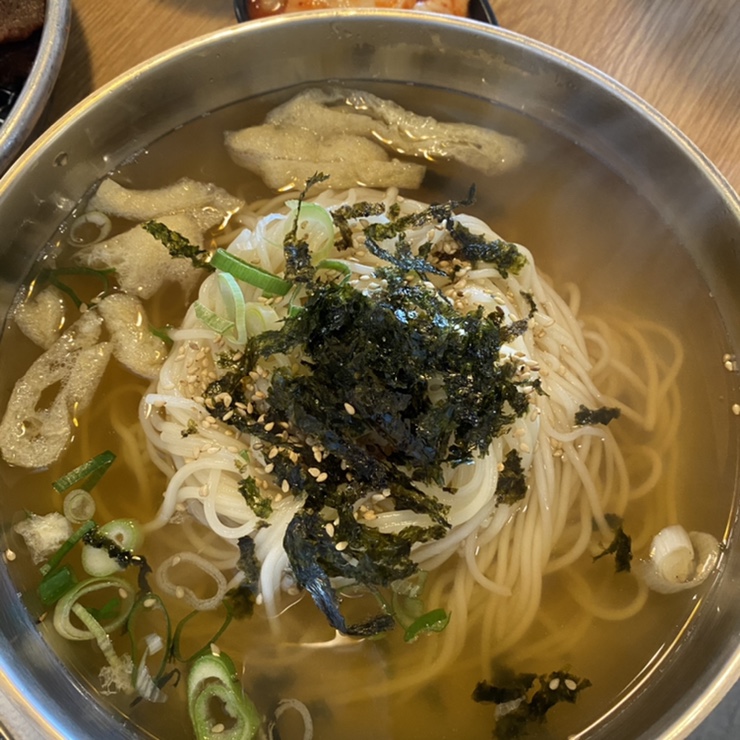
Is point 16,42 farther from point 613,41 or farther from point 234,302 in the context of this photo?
point 613,41

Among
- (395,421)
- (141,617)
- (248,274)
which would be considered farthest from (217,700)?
(248,274)

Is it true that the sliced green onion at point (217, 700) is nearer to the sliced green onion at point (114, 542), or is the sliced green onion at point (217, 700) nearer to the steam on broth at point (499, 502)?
Result: the steam on broth at point (499, 502)

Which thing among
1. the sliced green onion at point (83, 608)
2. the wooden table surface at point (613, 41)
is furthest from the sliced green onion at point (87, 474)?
the wooden table surface at point (613, 41)

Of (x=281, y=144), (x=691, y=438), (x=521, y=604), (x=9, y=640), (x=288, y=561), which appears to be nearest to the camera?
(x=9, y=640)

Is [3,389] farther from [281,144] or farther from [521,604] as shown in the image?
[521,604]

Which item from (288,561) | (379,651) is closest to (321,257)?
(288,561)

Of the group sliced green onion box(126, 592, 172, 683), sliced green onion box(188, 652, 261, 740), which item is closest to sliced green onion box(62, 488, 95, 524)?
sliced green onion box(126, 592, 172, 683)

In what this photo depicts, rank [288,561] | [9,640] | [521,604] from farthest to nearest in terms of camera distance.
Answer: [521,604] → [288,561] → [9,640]
